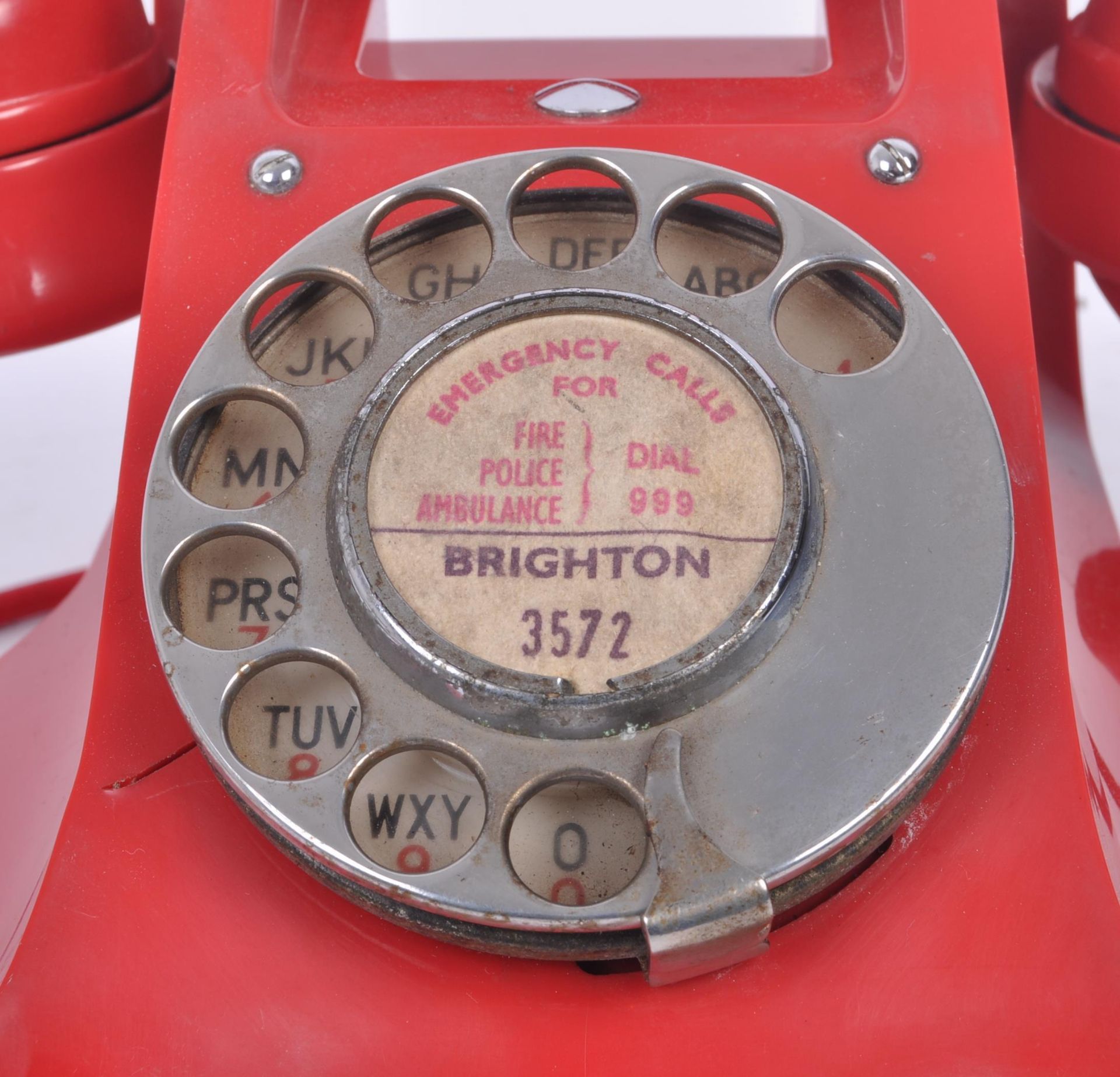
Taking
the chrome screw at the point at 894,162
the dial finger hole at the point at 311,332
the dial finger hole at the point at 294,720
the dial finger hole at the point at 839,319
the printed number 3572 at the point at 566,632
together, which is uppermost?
the chrome screw at the point at 894,162

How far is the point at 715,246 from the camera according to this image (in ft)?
3.07

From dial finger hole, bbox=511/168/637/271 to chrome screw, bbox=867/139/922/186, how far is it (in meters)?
0.19

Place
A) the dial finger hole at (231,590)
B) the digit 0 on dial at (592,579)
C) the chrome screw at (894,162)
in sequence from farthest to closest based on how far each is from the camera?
the chrome screw at (894,162) < the dial finger hole at (231,590) < the digit 0 on dial at (592,579)

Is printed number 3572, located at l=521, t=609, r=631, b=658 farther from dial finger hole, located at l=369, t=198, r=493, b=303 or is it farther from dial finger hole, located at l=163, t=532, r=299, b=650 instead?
dial finger hole, located at l=369, t=198, r=493, b=303

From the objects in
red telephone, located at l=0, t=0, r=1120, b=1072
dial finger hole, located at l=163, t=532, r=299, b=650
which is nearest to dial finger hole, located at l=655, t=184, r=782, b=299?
red telephone, located at l=0, t=0, r=1120, b=1072

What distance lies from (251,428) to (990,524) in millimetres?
474

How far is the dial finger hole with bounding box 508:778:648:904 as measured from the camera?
0.75 m

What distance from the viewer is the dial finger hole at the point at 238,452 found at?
2.85ft

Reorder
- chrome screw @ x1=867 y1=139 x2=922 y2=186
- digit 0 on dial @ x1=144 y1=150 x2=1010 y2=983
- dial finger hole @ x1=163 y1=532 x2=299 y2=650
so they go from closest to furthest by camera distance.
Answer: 1. digit 0 on dial @ x1=144 y1=150 x2=1010 y2=983
2. dial finger hole @ x1=163 y1=532 x2=299 y2=650
3. chrome screw @ x1=867 y1=139 x2=922 y2=186

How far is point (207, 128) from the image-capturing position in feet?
3.27

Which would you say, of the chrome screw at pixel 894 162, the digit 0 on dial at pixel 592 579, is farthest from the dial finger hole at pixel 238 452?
the chrome screw at pixel 894 162

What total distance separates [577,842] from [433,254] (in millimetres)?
424

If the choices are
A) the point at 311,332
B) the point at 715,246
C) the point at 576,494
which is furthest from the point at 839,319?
the point at 311,332

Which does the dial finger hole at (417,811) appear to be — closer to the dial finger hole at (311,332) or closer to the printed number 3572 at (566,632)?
the printed number 3572 at (566,632)
